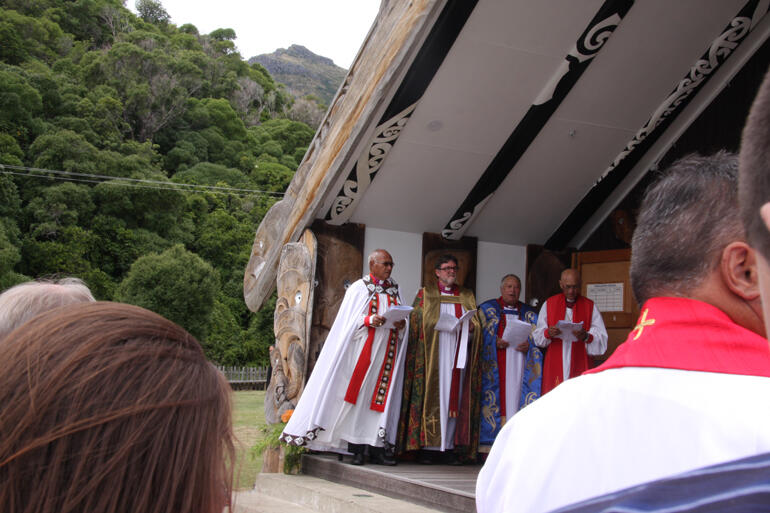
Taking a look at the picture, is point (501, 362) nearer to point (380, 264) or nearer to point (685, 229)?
point (380, 264)

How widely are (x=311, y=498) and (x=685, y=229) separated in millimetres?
5233

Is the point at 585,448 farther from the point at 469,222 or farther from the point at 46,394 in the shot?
the point at 469,222

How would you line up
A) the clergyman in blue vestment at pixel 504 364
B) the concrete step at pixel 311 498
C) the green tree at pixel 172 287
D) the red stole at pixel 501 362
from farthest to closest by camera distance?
the green tree at pixel 172 287 → the red stole at pixel 501 362 → the clergyman in blue vestment at pixel 504 364 → the concrete step at pixel 311 498

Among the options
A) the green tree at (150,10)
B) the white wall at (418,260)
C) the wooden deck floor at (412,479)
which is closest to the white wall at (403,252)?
the white wall at (418,260)

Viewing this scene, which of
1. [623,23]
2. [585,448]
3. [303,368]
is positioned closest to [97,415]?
[585,448]

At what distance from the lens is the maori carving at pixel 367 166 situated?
6641mm

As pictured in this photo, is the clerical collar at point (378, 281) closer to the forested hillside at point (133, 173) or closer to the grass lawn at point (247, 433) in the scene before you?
the grass lawn at point (247, 433)

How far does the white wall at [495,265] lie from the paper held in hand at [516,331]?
1188 millimetres

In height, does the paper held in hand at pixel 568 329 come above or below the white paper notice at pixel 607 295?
below

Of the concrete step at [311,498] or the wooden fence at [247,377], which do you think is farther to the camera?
the wooden fence at [247,377]

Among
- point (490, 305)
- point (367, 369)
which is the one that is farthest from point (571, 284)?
point (367, 369)

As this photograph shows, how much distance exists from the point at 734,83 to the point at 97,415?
286 inches

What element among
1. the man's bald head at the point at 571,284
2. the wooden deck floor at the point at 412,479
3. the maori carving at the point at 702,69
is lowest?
the wooden deck floor at the point at 412,479

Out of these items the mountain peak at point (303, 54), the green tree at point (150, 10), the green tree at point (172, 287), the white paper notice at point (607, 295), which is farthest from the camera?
the mountain peak at point (303, 54)
